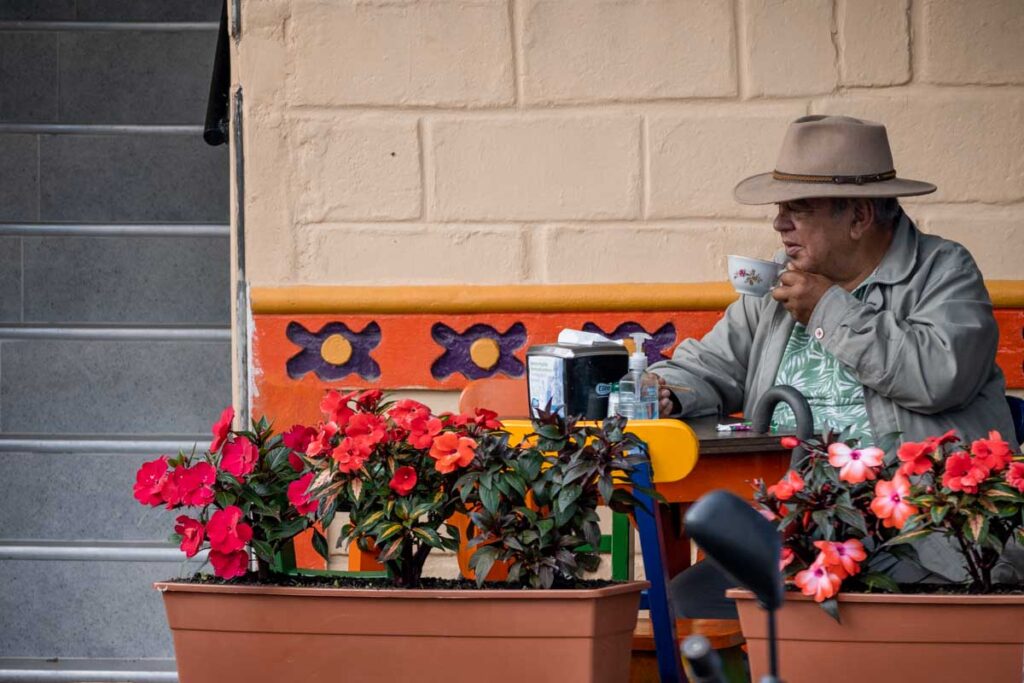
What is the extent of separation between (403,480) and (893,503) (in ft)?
2.55

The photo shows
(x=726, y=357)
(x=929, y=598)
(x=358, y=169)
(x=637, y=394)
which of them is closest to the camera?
(x=929, y=598)

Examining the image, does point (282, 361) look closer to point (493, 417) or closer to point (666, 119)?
point (666, 119)

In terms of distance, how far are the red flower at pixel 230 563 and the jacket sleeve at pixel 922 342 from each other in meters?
1.45

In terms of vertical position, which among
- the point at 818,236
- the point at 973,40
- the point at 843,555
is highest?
the point at 973,40

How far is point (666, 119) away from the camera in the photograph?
172 inches

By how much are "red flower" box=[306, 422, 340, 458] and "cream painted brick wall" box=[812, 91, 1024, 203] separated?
2240 mm

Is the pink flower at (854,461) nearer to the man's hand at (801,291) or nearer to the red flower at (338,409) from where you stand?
the red flower at (338,409)

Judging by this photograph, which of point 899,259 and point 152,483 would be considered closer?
point 152,483

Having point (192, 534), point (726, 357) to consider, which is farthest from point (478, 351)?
point (192, 534)

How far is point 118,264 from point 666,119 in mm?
1856

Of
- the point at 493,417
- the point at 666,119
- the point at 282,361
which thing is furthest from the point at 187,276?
the point at 493,417

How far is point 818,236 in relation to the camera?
3559 mm

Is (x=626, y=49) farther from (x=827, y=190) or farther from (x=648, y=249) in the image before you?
(x=827, y=190)

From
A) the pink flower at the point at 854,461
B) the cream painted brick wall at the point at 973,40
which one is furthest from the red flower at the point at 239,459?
the cream painted brick wall at the point at 973,40
